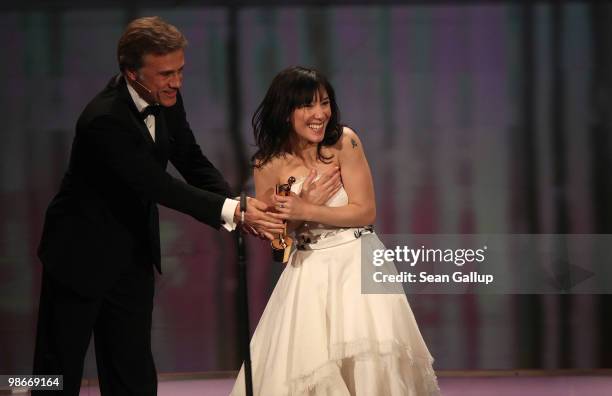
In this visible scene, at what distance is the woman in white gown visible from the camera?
2.85 meters

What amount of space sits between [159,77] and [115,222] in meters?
0.44

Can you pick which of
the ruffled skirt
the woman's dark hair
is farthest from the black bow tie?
the ruffled skirt

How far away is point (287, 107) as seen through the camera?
121 inches

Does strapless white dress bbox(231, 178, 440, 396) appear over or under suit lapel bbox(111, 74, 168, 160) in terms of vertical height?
under

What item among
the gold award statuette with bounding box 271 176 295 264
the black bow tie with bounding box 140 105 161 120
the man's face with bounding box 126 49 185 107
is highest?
the man's face with bounding box 126 49 185 107

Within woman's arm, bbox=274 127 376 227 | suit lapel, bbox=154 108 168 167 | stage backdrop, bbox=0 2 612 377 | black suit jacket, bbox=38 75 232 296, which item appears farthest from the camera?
stage backdrop, bbox=0 2 612 377

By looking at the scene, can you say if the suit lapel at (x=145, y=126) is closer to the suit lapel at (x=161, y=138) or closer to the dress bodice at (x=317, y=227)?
the suit lapel at (x=161, y=138)

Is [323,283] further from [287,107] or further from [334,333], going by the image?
[287,107]

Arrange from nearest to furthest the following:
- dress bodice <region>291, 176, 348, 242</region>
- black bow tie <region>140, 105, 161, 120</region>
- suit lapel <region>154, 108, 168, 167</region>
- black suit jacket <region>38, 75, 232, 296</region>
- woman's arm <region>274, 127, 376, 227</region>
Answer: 1. black suit jacket <region>38, 75, 232, 296</region>
2. black bow tie <region>140, 105, 161, 120</region>
3. suit lapel <region>154, 108, 168, 167</region>
4. woman's arm <region>274, 127, 376, 227</region>
5. dress bodice <region>291, 176, 348, 242</region>

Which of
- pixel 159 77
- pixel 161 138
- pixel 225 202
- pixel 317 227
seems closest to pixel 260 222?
pixel 225 202

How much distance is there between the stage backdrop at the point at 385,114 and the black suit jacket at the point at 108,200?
1.62 metres

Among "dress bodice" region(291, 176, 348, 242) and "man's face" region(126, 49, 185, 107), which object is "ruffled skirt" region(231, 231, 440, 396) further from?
"man's face" region(126, 49, 185, 107)

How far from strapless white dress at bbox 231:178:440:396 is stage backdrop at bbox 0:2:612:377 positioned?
1.29m

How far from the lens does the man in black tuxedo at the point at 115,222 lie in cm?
259
